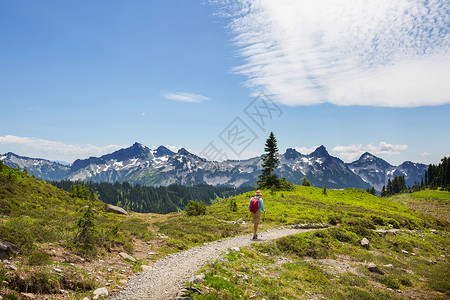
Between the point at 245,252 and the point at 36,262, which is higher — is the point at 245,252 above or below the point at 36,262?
below

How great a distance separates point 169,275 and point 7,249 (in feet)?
23.4

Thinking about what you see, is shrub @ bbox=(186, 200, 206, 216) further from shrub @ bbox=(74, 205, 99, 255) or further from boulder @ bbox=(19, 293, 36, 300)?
boulder @ bbox=(19, 293, 36, 300)

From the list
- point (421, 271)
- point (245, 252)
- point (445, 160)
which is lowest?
point (421, 271)

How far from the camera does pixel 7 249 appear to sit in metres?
9.70

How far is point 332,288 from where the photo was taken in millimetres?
12859

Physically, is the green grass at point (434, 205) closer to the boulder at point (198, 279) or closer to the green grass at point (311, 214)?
the green grass at point (311, 214)

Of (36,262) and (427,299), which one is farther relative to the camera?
(427,299)

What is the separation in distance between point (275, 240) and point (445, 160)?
167 meters

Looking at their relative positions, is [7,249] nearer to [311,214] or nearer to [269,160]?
[311,214]

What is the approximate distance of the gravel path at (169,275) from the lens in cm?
978

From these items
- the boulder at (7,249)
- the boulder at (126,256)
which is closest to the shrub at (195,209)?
the boulder at (126,256)

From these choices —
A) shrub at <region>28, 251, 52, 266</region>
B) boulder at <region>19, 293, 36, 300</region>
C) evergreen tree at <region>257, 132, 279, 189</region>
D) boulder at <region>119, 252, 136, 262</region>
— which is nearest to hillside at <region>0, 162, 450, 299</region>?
shrub at <region>28, 251, 52, 266</region>

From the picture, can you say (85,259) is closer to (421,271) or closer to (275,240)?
(275,240)

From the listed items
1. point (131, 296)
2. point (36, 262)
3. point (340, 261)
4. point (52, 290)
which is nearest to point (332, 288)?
point (340, 261)
